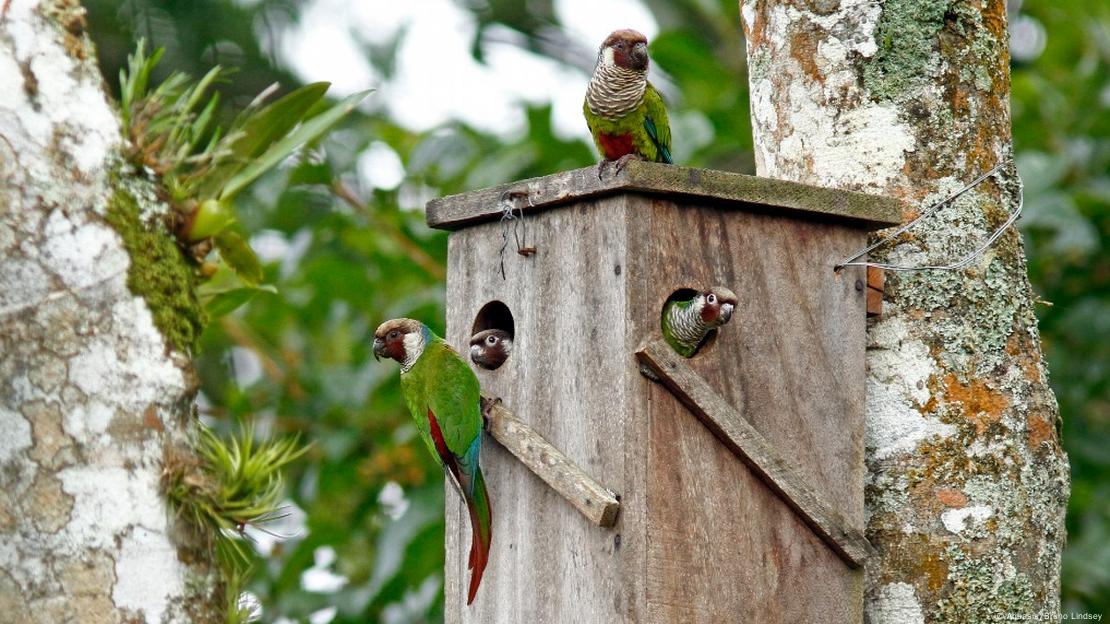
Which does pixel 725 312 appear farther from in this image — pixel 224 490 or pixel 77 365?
pixel 77 365

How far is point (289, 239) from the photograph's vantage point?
622 cm

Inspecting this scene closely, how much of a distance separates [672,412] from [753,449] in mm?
224

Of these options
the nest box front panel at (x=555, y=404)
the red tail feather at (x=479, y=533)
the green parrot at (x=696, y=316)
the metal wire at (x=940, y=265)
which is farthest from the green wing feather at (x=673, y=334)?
the red tail feather at (x=479, y=533)

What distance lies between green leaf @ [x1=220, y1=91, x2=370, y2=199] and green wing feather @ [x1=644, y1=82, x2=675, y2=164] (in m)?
0.78

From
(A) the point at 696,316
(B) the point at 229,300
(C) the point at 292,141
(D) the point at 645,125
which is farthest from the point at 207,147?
(A) the point at 696,316

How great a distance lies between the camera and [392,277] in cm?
595

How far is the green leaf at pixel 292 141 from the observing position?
3326 mm

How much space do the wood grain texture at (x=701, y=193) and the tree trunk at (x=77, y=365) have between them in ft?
3.03

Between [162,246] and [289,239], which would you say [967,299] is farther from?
[289,239]

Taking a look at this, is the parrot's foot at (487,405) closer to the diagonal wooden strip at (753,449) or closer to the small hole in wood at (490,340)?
the small hole in wood at (490,340)

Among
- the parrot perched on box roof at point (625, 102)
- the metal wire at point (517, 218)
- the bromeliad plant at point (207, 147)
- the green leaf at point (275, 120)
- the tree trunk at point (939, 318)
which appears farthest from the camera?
the parrot perched on box roof at point (625, 102)

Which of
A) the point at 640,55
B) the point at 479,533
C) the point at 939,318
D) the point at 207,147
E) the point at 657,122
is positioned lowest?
the point at 479,533

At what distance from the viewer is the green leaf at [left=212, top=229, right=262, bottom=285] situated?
11.2 feet

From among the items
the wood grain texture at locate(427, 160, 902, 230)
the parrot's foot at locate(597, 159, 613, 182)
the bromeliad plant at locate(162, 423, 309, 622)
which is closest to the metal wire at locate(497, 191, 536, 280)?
the wood grain texture at locate(427, 160, 902, 230)
